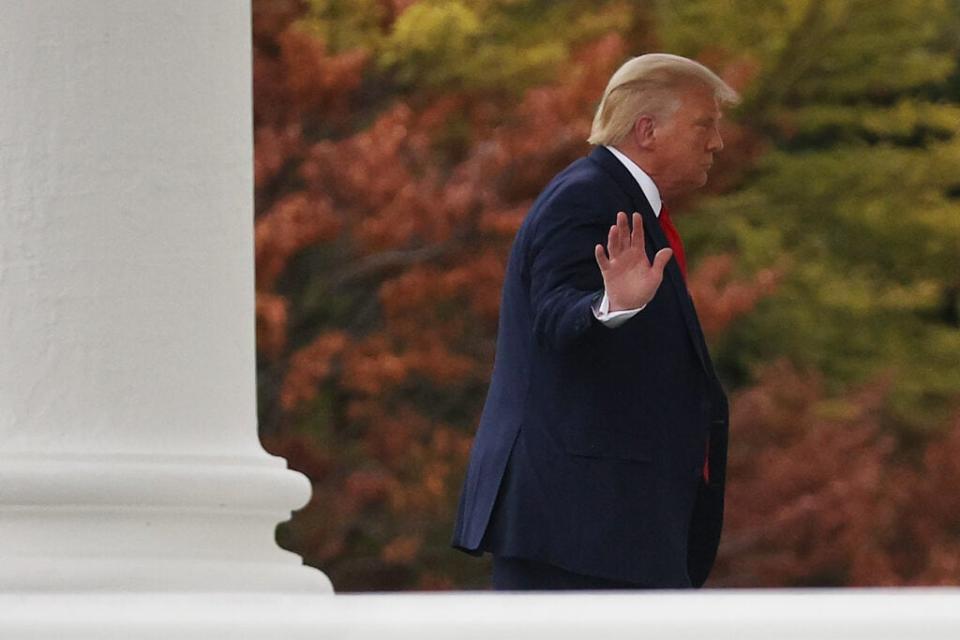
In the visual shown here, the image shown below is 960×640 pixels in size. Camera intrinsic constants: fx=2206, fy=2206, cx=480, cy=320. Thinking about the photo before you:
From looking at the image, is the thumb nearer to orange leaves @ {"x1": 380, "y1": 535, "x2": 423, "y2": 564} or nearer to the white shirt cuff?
the white shirt cuff

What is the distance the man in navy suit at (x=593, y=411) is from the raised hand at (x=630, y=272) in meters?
0.13

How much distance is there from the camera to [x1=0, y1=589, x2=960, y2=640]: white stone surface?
401 centimetres

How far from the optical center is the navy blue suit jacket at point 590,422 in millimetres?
6617

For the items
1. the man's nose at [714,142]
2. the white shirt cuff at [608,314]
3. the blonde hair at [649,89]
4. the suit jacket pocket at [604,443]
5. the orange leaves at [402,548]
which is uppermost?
the blonde hair at [649,89]

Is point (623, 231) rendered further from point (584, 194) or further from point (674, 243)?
point (674, 243)

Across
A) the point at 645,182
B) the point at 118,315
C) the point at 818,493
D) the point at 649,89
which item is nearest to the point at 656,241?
the point at 645,182

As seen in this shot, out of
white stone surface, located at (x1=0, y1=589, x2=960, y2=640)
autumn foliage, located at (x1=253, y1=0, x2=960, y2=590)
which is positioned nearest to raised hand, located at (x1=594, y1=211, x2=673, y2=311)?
white stone surface, located at (x1=0, y1=589, x2=960, y2=640)

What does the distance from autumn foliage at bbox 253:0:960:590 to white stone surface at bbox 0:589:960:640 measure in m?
13.3

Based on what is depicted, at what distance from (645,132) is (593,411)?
944 mm

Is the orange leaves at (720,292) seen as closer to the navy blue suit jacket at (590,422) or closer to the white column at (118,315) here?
the navy blue suit jacket at (590,422)

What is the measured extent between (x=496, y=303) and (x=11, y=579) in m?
13.4

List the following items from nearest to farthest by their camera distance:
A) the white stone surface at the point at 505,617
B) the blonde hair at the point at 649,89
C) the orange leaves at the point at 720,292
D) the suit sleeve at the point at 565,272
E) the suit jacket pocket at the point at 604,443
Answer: the white stone surface at the point at 505,617
the suit sleeve at the point at 565,272
the suit jacket pocket at the point at 604,443
the blonde hair at the point at 649,89
the orange leaves at the point at 720,292

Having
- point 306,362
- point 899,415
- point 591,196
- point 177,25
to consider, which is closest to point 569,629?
point 177,25

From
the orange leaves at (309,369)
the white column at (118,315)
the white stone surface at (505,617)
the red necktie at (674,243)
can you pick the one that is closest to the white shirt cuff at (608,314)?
the red necktie at (674,243)
